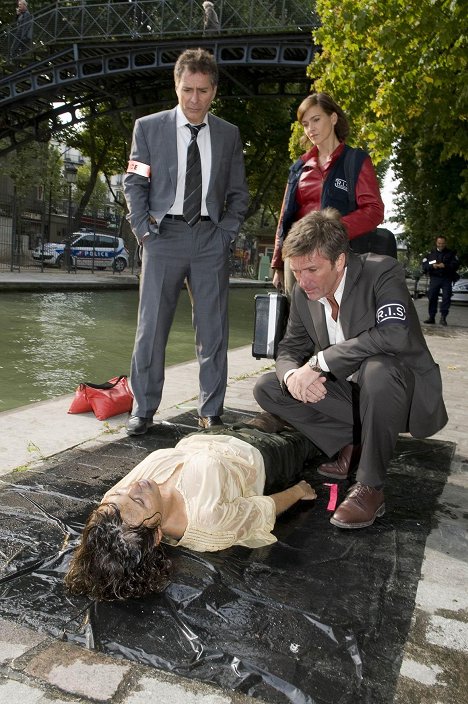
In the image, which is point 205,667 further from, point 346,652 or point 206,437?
point 206,437

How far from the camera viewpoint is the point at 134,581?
7.50 feet

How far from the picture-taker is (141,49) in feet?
72.9

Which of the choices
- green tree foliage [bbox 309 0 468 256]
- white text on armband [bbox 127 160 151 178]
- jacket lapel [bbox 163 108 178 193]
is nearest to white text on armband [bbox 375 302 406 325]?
jacket lapel [bbox 163 108 178 193]

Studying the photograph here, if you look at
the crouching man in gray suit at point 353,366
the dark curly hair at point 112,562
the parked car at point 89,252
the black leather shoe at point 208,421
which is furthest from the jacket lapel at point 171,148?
the parked car at point 89,252

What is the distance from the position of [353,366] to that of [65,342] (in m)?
5.90

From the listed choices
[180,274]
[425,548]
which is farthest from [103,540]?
[180,274]

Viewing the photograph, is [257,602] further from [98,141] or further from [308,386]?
[98,141]

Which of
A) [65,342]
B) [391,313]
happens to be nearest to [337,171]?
[391,313]

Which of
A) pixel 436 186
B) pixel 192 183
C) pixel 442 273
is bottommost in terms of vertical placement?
pixel 442 273

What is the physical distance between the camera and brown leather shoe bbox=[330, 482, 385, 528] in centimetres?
298

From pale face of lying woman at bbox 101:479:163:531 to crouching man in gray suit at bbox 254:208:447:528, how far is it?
971mm

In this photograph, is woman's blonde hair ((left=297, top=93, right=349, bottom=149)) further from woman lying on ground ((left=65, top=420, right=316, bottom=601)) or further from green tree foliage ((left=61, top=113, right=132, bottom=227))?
green tree foliage ((left=61, top=113, right=132, bottom=227))

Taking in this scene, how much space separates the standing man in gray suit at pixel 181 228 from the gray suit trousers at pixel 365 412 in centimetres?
93

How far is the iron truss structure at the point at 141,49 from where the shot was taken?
2102 cm
